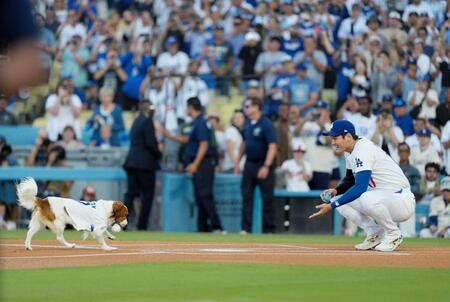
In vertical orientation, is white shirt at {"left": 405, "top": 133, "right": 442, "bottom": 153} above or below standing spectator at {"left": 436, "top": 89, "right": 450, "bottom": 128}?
below

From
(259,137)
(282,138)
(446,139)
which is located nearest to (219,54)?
(282,138)

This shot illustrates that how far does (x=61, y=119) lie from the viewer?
21.3 meters

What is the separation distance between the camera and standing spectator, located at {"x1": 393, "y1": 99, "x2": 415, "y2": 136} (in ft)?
61.9

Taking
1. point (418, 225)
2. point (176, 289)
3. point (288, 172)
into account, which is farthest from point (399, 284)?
point (288, 172)

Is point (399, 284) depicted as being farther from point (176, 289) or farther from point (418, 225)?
point (418, 225)

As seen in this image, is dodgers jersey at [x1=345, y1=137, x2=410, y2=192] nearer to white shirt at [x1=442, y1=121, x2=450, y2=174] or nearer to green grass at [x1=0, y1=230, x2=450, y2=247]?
green grass at [x1=0, y1=230, x2=450, y2=247]

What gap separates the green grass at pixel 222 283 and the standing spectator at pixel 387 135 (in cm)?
929

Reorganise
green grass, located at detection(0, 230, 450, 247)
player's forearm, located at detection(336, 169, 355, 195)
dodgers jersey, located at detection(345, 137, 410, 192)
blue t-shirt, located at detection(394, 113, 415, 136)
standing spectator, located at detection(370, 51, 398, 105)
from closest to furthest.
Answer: dodgers jersey, located at detection(345, 137, 410, 192), player's forearm, located at detection(336, 169, 355, 195), green grass, located at detection(0, 230, 450, 247), blue t-shirt, located at detection(394, 113, 415, 136), standing spectator, located at detection(370, 51, 398, 105)

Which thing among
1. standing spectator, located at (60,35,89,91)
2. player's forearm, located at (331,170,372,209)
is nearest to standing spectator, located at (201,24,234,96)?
standing spectator, located at (60,35,89,91)

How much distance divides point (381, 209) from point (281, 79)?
30.4 ft

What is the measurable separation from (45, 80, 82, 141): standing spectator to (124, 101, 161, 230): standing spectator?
244 centimetres

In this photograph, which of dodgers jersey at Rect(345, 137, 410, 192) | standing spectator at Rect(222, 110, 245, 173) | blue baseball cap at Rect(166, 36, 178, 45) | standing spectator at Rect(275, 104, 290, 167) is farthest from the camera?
blue baseball cap at Rect(166, 36, 178, 45)

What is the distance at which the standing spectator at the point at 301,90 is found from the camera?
66.1 ft

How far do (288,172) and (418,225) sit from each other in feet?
8.92
